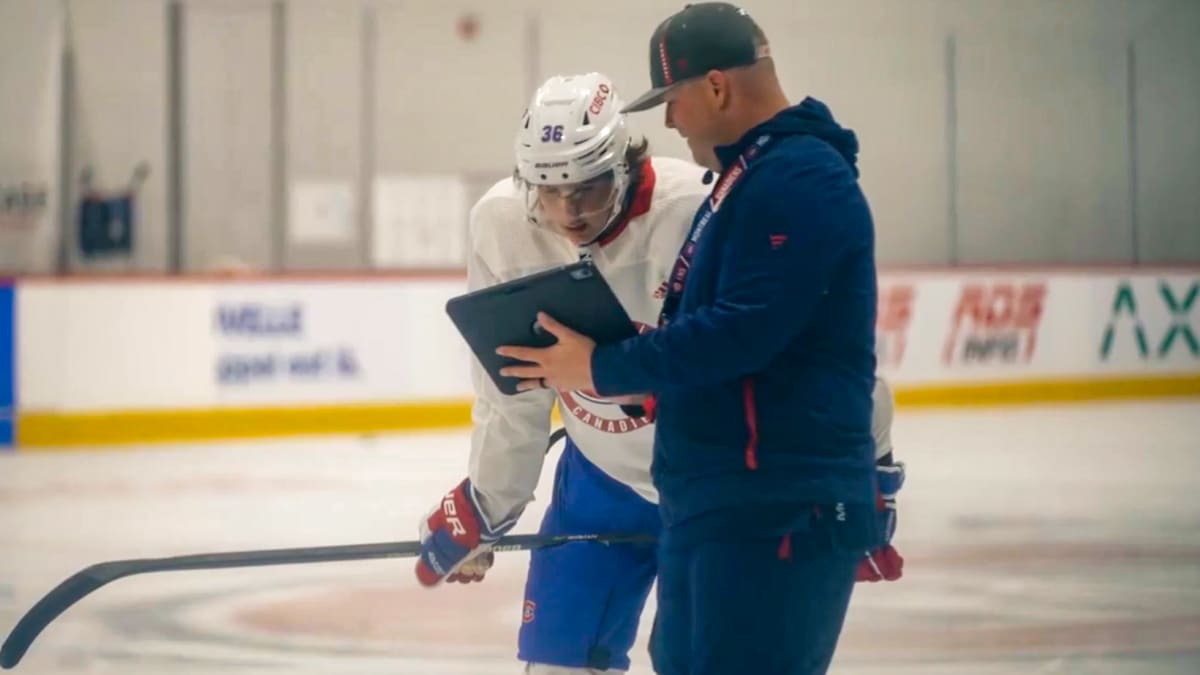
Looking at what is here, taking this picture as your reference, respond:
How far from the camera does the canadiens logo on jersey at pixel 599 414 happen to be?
2.57 meters

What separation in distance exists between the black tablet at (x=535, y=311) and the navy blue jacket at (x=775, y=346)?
9 cm

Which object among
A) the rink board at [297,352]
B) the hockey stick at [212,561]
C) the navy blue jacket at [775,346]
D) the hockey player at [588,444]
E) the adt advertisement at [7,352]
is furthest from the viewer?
the rink board at [297,352]

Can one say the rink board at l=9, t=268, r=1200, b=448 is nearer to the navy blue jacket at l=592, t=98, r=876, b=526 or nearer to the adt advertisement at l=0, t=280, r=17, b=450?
the adt advertisement at l=0, t=280, r=17, b=450

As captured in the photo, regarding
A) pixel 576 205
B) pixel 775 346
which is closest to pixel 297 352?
pixel 576 205

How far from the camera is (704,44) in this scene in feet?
6.13

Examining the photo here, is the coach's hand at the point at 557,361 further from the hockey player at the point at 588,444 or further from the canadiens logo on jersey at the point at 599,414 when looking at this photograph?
the canadiens logo on jersey at the point at 599,414

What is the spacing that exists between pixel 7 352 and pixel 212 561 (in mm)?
6428

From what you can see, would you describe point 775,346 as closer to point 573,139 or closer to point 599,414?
Result: point 573,139

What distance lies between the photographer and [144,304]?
8633 millimetres

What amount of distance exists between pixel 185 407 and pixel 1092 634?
18.8 feet

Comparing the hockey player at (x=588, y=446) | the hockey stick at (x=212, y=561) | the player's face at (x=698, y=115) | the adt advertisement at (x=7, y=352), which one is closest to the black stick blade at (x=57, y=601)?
the hockey stick at (x=212, y=561)

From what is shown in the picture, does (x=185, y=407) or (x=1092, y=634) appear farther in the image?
(x=185, y=407)

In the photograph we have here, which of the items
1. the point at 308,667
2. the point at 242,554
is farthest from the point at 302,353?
the point at 242,554

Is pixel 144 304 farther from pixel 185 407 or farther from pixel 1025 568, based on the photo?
pixel 1025 568
